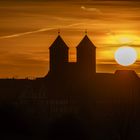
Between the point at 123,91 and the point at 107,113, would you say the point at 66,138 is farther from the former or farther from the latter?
the point at 123,91

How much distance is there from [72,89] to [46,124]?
48.9m

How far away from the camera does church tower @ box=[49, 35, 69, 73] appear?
14050 centimetres

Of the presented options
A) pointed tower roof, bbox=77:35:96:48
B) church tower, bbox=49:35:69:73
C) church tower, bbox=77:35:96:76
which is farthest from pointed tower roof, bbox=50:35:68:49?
church tower, bbox=77:35:96:76

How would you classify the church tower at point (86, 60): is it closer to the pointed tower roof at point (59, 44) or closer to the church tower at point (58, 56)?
the church tower at point (58, 56)

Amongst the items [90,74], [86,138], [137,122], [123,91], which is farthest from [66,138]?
[90,74]

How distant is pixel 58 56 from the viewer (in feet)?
461

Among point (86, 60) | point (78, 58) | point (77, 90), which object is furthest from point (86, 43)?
point (77, 90)

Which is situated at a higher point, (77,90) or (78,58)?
(78,58)

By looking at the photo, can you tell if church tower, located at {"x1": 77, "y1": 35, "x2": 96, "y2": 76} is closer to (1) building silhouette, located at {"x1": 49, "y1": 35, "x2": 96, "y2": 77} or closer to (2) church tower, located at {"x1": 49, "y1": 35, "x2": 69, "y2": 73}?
(1) building silhouette, located at {"x1": 49, "y1": 35, "x2": 96, "y2": 77}

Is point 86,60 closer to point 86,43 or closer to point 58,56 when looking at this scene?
point 86,43

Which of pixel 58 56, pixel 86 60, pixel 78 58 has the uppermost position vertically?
pixel 58 56

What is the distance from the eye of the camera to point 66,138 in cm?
7169

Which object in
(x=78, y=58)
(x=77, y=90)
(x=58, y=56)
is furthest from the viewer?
(x=58, y=56)

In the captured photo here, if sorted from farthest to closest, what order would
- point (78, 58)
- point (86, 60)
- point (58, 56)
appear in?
point (58, 56) → point (78, 58) → point (86, 60)
